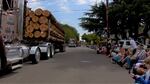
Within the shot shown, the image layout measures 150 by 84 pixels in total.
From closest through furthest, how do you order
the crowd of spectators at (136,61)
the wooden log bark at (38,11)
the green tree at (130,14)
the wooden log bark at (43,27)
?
the crowd of spectators at (136,61), the wooden log bark at (38,11), the wooden log bark at (43,27), the green tree at (130,14)

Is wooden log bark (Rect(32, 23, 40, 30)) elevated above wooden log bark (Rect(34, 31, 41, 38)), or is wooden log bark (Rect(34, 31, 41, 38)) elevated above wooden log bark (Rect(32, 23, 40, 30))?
wooden log bark (Rect(32, 23, 40, 30))

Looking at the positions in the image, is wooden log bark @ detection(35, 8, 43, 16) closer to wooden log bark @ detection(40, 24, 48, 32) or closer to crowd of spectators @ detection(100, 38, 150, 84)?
wooden log bark @ detection(40, 24, 48, 32)

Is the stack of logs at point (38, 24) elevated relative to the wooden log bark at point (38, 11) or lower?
lower

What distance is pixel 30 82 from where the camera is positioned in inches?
566

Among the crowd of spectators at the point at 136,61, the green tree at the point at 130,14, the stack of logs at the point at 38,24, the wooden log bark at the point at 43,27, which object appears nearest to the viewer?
the crowd of spectators at the point at 136,61

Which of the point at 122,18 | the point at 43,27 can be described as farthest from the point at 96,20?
the point at 43,27

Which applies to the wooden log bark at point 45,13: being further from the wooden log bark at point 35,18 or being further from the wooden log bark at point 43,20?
the wooden log bark at point 35,18

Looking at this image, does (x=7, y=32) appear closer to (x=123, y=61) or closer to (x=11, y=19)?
(x=11, y=19)

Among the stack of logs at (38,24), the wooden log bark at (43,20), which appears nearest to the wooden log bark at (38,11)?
the stack of logs at (38,24)

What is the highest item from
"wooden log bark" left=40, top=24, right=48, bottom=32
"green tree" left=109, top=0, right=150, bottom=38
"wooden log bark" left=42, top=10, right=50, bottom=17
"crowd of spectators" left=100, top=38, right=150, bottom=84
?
"green tree" left=109, top=0, right=150, bottom=38

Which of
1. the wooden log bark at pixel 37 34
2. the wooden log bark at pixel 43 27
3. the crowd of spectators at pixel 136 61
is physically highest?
the wooden log bark at pixel 43 27

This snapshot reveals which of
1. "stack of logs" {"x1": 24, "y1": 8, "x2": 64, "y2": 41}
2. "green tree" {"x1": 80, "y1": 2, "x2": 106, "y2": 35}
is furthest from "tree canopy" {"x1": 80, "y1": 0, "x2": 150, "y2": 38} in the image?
"stack of logs" {"x1": 24, "y1": 8, "x2": 64, "y2": 41}

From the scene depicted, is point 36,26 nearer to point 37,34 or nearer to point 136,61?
point 37,34

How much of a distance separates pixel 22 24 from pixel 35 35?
8.82 metres
